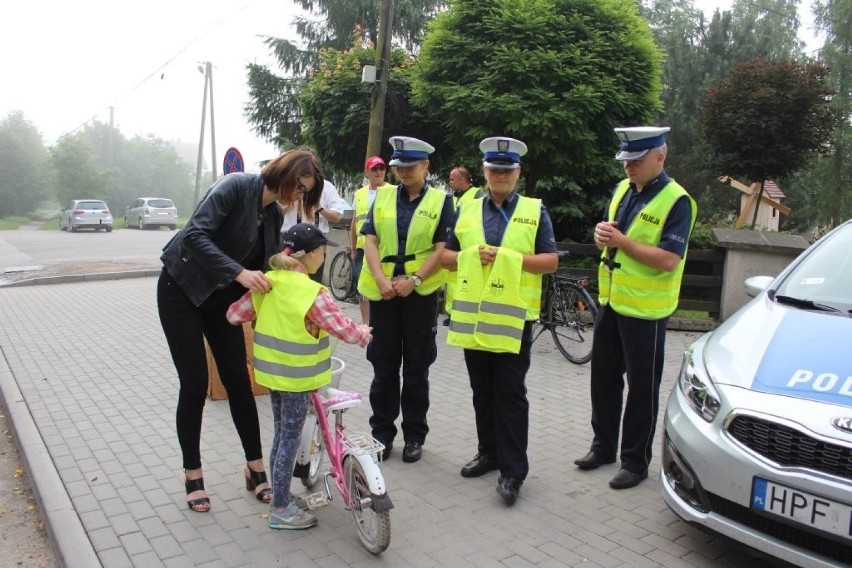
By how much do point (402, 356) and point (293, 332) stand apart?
132cm

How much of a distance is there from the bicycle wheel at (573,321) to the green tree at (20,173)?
185ft

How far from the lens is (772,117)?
12938mm

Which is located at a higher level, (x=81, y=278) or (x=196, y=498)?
(x=196, y=498)

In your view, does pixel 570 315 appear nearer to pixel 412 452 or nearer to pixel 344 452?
pixel 412 452

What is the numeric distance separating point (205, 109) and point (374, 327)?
3651 cm

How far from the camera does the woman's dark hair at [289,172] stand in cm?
354

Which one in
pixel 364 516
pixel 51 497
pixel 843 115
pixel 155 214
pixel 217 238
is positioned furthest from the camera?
pixel 155 214

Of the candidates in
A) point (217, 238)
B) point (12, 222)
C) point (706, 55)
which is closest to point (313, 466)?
point (217, 238)

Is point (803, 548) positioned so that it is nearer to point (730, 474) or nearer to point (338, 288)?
point (730, 474)

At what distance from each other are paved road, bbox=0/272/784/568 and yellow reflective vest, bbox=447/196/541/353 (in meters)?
0.91

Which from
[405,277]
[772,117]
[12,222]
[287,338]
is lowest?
[12,222]

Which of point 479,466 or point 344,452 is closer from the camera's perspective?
point 344,452

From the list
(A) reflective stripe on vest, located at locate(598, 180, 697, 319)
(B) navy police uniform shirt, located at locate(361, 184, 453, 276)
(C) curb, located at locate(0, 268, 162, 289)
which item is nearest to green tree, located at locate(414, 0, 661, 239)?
(B) navy police uniform shirt, located at locate(361, 184, 453, 276)

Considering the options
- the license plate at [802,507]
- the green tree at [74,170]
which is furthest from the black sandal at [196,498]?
the green tree at [74,170]
